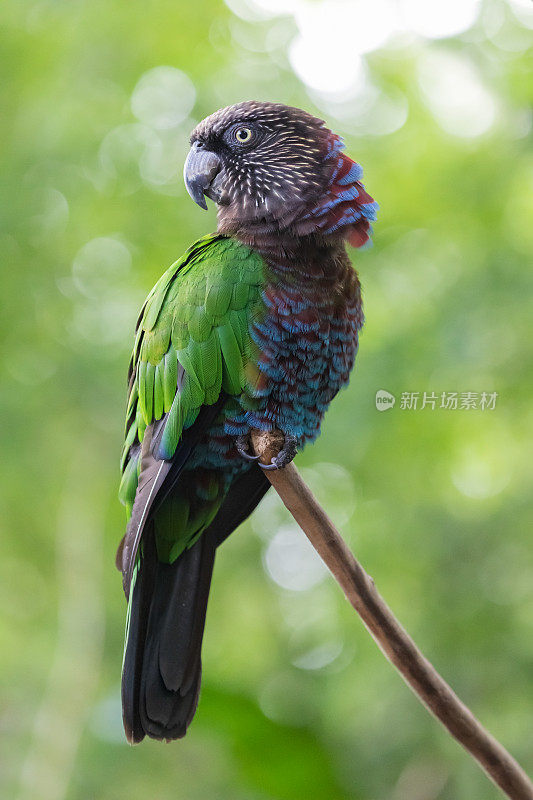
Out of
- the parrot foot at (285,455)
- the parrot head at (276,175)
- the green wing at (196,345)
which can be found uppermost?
the parrot head at (276,175)

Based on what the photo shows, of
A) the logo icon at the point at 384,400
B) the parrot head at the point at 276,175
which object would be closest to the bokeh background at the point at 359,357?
the logo icon at the point at 384,400

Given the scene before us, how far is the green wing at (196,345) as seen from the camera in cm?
100

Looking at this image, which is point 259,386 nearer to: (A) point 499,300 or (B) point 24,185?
(A) point 499,300

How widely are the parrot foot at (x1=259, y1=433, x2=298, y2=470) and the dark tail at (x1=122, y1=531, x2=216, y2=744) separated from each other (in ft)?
0.76

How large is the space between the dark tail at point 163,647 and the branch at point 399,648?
264 mm

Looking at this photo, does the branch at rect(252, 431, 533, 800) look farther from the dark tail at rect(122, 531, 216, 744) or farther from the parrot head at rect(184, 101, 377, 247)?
the parrot head at rect(184, 101, 377, 247)

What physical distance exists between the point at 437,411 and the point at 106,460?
1.02 meters

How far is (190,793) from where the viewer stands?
6.88 ft

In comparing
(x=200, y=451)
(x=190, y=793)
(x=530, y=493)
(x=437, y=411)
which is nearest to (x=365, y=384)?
(x=437, y=411)

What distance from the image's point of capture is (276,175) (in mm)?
1069

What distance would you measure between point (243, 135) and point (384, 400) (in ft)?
2.49

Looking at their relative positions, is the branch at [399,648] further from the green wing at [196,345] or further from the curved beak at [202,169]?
the curved beak at [202,169]

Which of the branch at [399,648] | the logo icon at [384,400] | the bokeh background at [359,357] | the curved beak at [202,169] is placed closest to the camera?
the branch at [399,648]

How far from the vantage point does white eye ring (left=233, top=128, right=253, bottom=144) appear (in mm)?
1093
